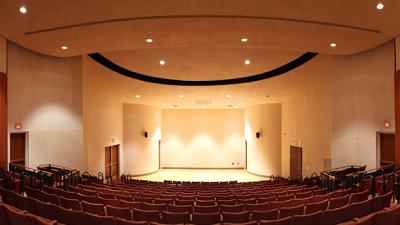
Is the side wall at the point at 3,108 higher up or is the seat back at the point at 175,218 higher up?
the side wall at the point at 3,108

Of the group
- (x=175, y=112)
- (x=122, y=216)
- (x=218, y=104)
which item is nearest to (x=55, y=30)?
(x=122, y=216)

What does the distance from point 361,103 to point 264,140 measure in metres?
10.0

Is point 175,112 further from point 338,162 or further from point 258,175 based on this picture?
point 338,162

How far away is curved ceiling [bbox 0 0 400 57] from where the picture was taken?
691 centimetres

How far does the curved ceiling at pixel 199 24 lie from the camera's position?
22.7 feet

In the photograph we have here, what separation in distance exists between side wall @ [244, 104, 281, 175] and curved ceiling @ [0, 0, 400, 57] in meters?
10.1

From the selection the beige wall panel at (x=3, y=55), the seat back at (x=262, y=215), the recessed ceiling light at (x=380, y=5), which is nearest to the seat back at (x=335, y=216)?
the seat back at (x=262, y=215)

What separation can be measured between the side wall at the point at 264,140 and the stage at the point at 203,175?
916 millimetres

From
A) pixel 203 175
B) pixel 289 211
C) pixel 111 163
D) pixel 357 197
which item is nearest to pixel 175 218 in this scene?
pixel 289 211

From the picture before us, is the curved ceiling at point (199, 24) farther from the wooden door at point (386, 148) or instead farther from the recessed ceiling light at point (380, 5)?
the wooden door at point (386, 148)

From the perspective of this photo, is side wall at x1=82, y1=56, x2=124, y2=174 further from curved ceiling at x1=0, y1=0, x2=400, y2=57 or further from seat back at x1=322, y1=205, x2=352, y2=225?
seat back at x1=322, y1=205, x2=352, y2=225

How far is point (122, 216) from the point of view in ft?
16.6

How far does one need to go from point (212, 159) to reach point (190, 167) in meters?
1.94

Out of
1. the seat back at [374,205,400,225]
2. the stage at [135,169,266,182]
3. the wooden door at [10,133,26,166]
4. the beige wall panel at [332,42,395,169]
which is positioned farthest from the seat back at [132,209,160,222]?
the stage at [135,169,266,182]
